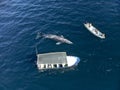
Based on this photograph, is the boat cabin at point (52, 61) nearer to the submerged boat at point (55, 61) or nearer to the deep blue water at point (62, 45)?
the submerged boat at point (55, 61)

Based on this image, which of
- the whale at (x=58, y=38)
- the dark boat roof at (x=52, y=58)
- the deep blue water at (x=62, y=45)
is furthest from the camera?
the whale at (x=58, y=38)

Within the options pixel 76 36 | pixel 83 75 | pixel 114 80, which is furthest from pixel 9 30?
pixel 114 80

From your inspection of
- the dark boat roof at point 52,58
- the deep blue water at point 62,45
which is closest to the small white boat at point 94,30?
the deep blue water at point 62,45

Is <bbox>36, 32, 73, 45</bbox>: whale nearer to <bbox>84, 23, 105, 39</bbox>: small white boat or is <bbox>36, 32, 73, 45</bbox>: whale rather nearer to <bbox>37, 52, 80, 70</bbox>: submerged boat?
<bbox>37, 52, 80, 70</bbox>: submerged boat

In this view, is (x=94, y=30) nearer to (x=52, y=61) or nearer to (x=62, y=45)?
(x=62, y=45)

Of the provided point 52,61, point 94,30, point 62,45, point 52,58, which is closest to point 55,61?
point 52,61

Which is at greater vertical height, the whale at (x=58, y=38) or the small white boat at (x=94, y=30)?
the small white boat at (x=94, y=30)
